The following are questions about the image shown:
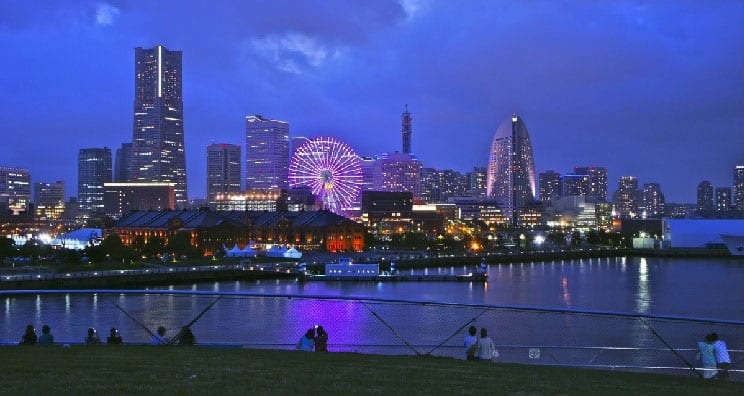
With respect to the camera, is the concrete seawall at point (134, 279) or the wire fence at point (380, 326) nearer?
the wire fence at point (380, 326)

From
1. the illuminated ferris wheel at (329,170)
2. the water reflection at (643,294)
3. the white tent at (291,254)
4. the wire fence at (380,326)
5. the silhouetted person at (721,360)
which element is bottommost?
the water reflection at (643,294)

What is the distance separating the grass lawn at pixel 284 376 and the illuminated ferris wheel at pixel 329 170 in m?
89.6

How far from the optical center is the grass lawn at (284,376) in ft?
24.3

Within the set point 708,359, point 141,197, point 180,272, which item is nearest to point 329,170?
point 180,272

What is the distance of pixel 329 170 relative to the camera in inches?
3917

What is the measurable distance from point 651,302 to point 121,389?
42590 millimetres

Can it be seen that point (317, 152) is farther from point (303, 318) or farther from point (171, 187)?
point (171, 187)

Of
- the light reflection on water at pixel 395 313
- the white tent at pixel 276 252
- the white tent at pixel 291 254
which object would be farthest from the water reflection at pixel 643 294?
the white tent at pixel 276 252

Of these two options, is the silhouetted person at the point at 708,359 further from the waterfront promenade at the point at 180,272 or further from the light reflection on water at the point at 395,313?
the waterfront promenade at the point at 180,272

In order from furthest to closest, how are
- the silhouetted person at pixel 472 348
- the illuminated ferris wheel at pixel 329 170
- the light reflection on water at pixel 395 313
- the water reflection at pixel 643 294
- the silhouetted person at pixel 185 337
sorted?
the illuminated ferris wheel at pixel 329 170 < the water reflection at pixel 643 294 < the light reflection on water at pixel 395 313 < the silhouetted person at pixel 185 337 < the silhouetted person at pixel 472 348

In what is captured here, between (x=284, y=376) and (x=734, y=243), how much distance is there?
108520 mm

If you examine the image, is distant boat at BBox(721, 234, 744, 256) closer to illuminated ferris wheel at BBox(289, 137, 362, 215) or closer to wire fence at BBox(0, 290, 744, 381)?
illuminated ferris wheel at BBox(289, 137, 362, 215)

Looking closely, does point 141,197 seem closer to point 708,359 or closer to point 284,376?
point 708,359

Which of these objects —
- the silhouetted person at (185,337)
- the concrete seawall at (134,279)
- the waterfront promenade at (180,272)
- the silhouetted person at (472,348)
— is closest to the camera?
the silhouetted person at (472,348)
